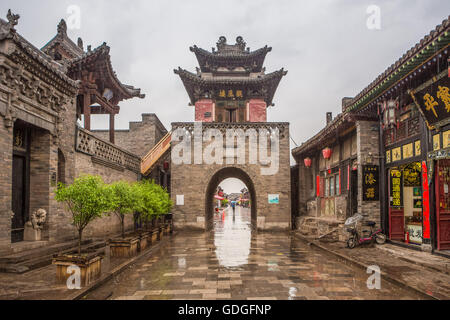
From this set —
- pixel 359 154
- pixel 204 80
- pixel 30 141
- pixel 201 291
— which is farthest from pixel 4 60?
pixel 204 80

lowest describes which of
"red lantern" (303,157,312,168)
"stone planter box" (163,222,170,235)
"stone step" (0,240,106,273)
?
Answer: "stone planter box" (163,222,170,235)

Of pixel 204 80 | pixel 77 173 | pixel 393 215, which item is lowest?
pixel 393 215

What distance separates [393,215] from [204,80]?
1218 centimetres

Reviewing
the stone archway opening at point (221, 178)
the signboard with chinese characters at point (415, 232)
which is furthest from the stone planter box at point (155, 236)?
the signboard with chinese characters at point (415, 232)

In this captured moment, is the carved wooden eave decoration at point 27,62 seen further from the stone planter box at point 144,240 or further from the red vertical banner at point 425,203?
the red vertical banner at point 425,203

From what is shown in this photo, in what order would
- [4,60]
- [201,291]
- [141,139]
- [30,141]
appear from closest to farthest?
1. [201,291]
2. [4,60]
3. [30,141]
4. [141,139]

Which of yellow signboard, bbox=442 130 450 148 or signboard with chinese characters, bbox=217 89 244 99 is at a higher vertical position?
signboard with chinese characters, bbox=217 89 244 99

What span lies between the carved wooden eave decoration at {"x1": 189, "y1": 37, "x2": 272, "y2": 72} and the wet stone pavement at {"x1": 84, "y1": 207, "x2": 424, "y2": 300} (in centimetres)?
1405

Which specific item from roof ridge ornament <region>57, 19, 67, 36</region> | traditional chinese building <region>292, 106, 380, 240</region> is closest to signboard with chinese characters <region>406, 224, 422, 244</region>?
traditional chinese building <region>292, 106, 380, 240</region>

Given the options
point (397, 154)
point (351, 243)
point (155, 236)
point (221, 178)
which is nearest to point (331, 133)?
point (397, 154)

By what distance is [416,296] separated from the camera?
16.1ft

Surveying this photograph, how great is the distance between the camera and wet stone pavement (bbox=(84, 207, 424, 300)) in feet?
16.6

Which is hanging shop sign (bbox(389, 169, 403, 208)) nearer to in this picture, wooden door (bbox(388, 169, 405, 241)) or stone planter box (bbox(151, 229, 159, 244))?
wooden door (bbox(388, 169, 405, 241))
